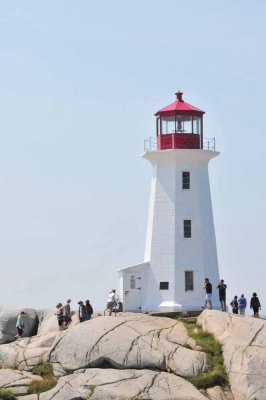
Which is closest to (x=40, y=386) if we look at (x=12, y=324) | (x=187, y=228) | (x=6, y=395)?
(x=6, y=395)

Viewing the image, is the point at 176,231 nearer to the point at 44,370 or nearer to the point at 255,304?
the point at 255,304

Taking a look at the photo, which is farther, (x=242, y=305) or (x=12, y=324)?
(x=12, y=324)

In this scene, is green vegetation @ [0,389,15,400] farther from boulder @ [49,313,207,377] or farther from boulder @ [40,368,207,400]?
boulder @ [49,313,207,377]

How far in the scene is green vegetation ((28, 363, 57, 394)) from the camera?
4072 centimetres

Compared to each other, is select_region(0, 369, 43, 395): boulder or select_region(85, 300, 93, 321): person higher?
select_region(85, 300, 93, 321): person

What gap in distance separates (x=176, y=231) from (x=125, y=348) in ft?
36.3

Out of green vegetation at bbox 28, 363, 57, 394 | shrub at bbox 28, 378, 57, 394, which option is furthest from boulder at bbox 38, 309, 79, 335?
shrub at bbox 28, 378, 57, 394

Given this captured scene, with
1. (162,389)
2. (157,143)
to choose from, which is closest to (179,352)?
(162,389)

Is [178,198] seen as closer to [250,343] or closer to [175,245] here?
[175,245]

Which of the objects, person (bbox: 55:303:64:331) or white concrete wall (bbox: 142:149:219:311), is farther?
white concrete wall (bbox: 142:149:219:311)

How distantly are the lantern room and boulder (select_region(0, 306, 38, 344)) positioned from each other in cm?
1056

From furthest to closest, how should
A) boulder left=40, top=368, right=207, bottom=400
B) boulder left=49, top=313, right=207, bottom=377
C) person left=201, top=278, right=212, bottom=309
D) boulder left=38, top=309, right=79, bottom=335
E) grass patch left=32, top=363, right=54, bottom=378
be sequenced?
person left=201, top=278, right=212, bottom=309 → boulder left=38, top=309, right=79, bottom=335 → grass patch left=32, top=363, right=54, bottom=378 → boulder left=49, top=313, right=207, bottom=377 → boulder left=40, top=368, right=207, bottom=400

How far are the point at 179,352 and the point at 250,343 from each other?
292 centimetres

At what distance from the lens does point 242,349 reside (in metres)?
41.6
